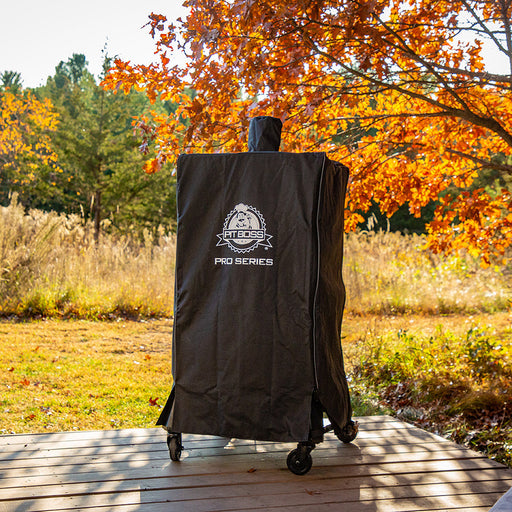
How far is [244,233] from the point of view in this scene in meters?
2.34

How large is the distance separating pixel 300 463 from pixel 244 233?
0.95 meters

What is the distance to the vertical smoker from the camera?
7.52 ft

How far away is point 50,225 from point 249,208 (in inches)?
228

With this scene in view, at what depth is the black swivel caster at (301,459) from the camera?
2264 mm

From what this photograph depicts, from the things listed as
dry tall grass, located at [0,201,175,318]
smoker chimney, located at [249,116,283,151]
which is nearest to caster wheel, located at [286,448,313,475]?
smoker chimney, located at [249,116,283,151]

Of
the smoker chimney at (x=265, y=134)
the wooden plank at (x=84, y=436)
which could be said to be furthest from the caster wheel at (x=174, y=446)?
the smoker chimney at (x=265, y=134)

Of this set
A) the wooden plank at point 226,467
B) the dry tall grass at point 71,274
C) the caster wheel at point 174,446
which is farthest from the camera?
the dry tall grass at point 71,274

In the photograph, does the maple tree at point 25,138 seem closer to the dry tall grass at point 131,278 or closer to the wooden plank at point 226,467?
the dry tall grass at point 131,278

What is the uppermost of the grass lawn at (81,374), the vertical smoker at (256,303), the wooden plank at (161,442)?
the vertical smoker at (256,303)

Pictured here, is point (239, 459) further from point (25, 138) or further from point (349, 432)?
point (25, 138)

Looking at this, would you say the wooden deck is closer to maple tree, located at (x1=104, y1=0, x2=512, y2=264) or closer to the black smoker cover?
the black smoker cover

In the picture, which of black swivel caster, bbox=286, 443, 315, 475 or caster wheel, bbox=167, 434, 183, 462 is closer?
black swivel caster, bbox=286, 443, 315, 475

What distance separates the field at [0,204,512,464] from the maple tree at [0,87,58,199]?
8.70 meters

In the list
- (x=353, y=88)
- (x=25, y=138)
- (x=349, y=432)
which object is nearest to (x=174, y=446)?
(x=349, y=432)
